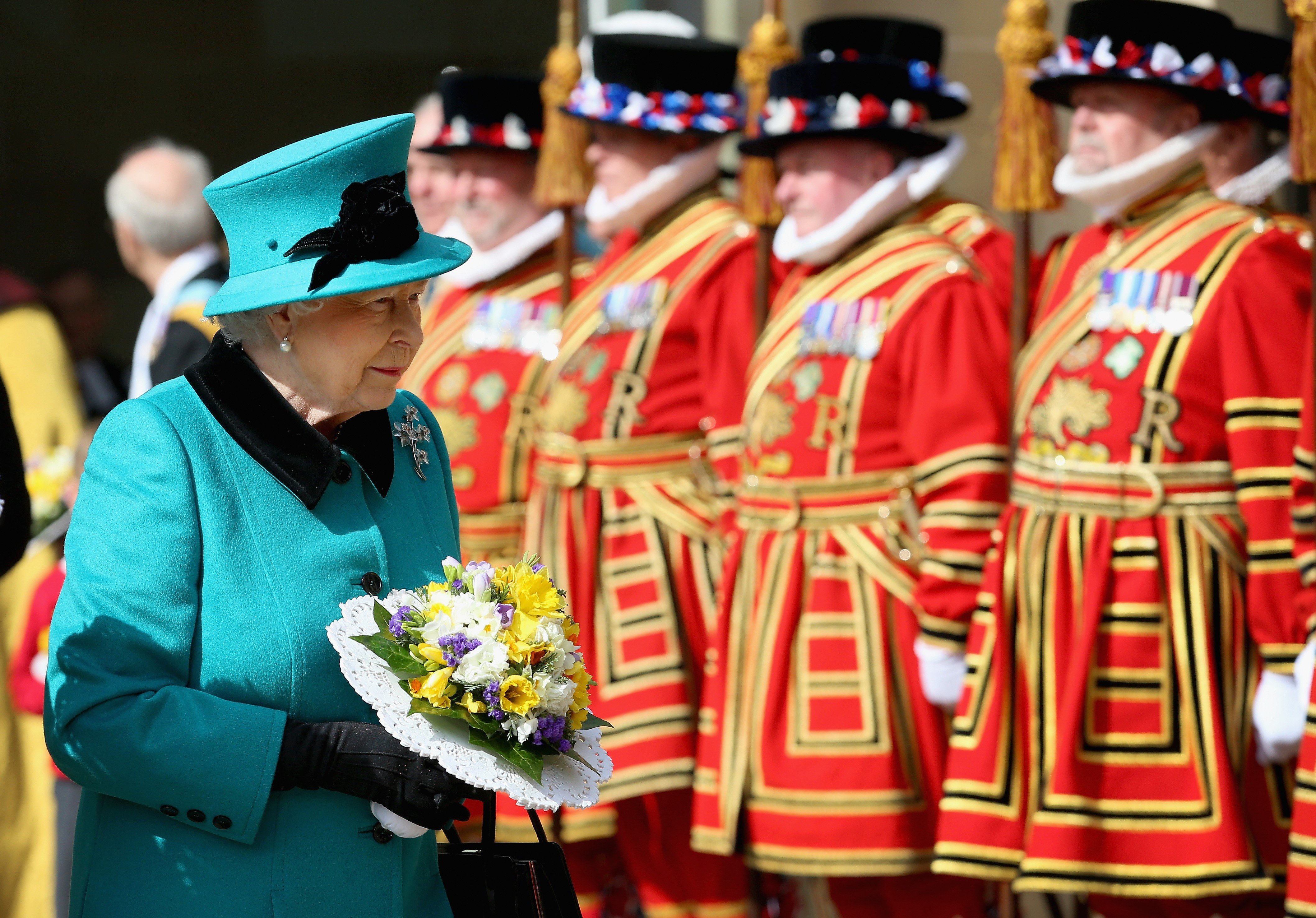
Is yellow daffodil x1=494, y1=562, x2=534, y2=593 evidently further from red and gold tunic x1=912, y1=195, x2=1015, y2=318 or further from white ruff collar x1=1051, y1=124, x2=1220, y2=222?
red and gold tunic x1=912, y1=195, x2=1015, y2=318

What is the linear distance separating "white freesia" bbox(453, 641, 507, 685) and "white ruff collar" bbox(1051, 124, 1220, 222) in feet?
7.42

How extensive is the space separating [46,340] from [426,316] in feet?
4.28

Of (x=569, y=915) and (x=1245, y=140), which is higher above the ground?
(x=1245, y=140)

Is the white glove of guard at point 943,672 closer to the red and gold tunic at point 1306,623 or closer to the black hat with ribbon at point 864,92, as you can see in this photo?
the red and gold tunic at point 1306,623

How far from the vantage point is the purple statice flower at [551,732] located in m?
2.38

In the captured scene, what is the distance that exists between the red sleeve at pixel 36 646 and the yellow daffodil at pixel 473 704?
309cm

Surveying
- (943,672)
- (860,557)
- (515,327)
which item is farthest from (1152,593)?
(515,327)

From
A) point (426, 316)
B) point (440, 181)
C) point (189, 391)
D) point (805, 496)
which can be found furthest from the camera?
point (440, 181)

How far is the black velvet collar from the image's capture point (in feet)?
8.21

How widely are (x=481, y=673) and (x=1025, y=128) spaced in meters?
2.49

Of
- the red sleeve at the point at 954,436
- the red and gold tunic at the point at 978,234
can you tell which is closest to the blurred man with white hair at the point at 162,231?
the red and gold tunic at the point at 978,234

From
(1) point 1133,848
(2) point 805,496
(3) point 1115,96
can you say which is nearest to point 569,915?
(1) point 1133,848

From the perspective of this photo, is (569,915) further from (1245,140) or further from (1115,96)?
(1245,140)

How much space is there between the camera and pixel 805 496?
4.43 metres
